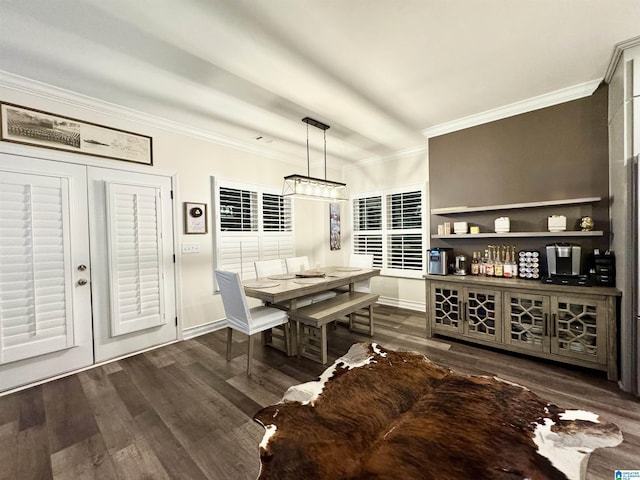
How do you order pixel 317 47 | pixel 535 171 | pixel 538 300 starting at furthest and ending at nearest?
pixel 535 171 → pixel 538 300 → pixel 317 47

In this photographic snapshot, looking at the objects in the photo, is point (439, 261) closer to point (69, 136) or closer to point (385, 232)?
point (385, 232)

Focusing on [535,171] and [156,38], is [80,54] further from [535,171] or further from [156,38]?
[535,171]

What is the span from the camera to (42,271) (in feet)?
8.29

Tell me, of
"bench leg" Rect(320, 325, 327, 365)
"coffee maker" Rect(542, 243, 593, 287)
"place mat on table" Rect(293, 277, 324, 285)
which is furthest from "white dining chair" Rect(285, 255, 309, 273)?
"coffee maker" Rect(542, 243, 593, 287)

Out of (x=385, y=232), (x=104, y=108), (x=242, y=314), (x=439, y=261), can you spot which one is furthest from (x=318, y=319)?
(x=104, y=108)

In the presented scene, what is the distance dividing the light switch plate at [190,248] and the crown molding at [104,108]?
146cm

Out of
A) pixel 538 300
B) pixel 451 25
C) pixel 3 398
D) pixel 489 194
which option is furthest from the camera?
pixel 489 194

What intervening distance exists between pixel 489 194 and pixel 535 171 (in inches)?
19.6

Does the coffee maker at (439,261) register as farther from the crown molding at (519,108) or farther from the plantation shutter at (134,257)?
the plantation shutter at (134,257)

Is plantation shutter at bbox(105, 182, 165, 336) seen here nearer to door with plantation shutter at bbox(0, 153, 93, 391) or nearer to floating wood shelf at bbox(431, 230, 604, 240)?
door with plantation shutter at bbox(0, 153, 93, 391)

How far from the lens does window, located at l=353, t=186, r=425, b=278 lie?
181 inches

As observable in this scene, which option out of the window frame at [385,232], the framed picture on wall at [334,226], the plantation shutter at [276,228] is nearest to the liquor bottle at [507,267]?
the window frame at [385,232]

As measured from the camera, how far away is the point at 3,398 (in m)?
2.28

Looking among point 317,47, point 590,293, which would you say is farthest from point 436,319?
point 317,47
